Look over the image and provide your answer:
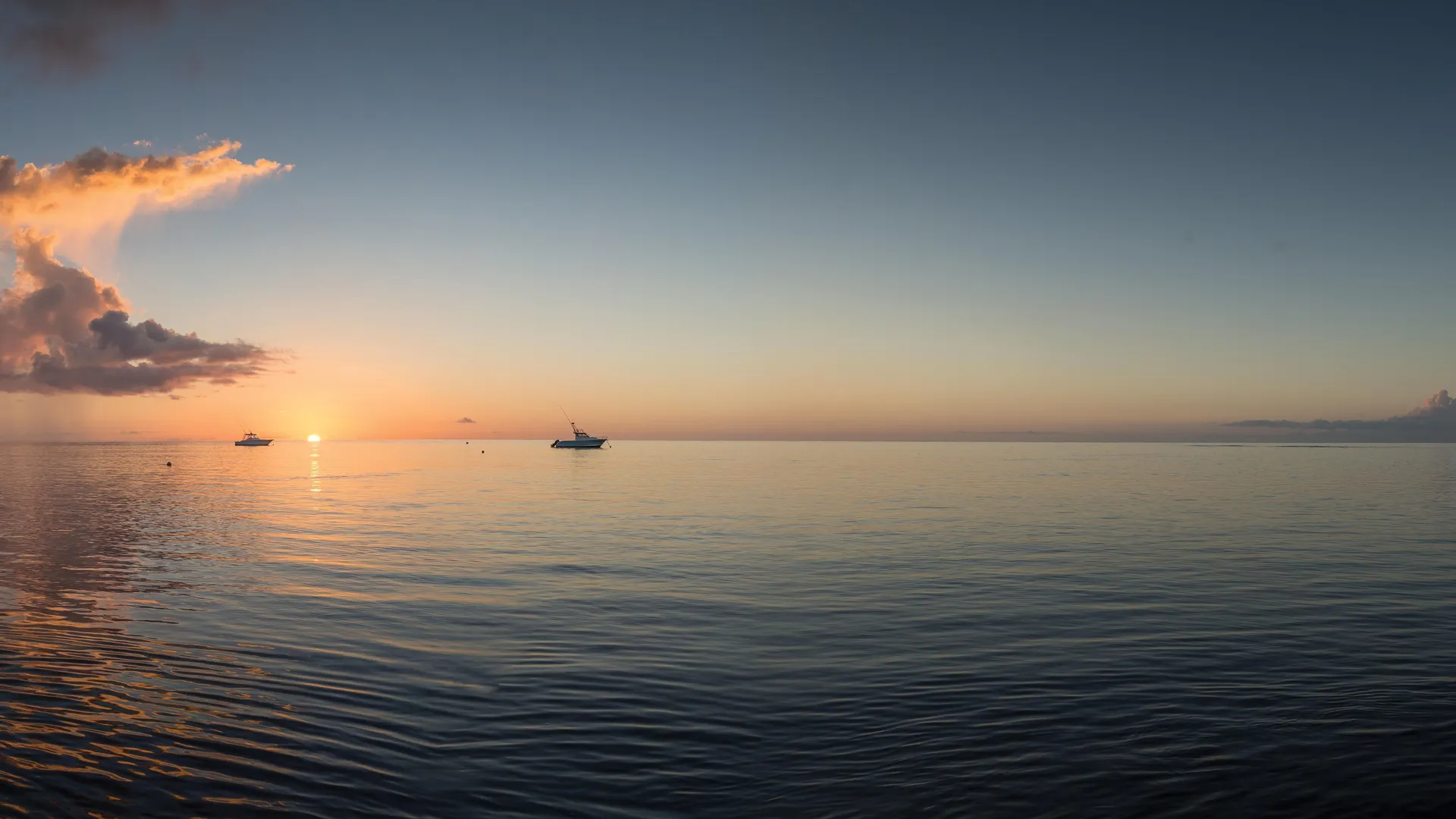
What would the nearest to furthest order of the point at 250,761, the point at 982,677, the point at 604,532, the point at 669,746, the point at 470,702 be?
the point at 250,761 → the point at 669,746 → the point at 470,702 → the point at 982,677 → the point at 604,532

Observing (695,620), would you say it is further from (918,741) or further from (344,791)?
(344,791)

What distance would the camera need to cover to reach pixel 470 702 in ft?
52.6

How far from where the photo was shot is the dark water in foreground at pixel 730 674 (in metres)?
11.8

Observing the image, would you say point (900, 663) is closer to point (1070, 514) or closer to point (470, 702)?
point (470, 702)

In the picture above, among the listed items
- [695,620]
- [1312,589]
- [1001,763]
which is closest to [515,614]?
[695,620]

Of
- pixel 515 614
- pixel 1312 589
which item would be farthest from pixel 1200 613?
pixel 515 614

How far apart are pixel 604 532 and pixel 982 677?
34.3 metres

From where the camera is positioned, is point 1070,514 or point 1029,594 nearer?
point 1029,594

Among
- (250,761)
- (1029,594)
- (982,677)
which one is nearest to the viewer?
(250,761)

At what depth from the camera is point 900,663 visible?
1922 centimetres

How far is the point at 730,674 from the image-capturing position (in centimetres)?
1842

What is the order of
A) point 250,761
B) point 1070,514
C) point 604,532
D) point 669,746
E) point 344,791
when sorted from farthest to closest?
1. point 1070,514
2. point 604,532
3. point 669,746
4. point 250,761
5. point 344,791

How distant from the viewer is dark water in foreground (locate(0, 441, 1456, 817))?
11.8 m

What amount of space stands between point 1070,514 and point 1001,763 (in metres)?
50.0
